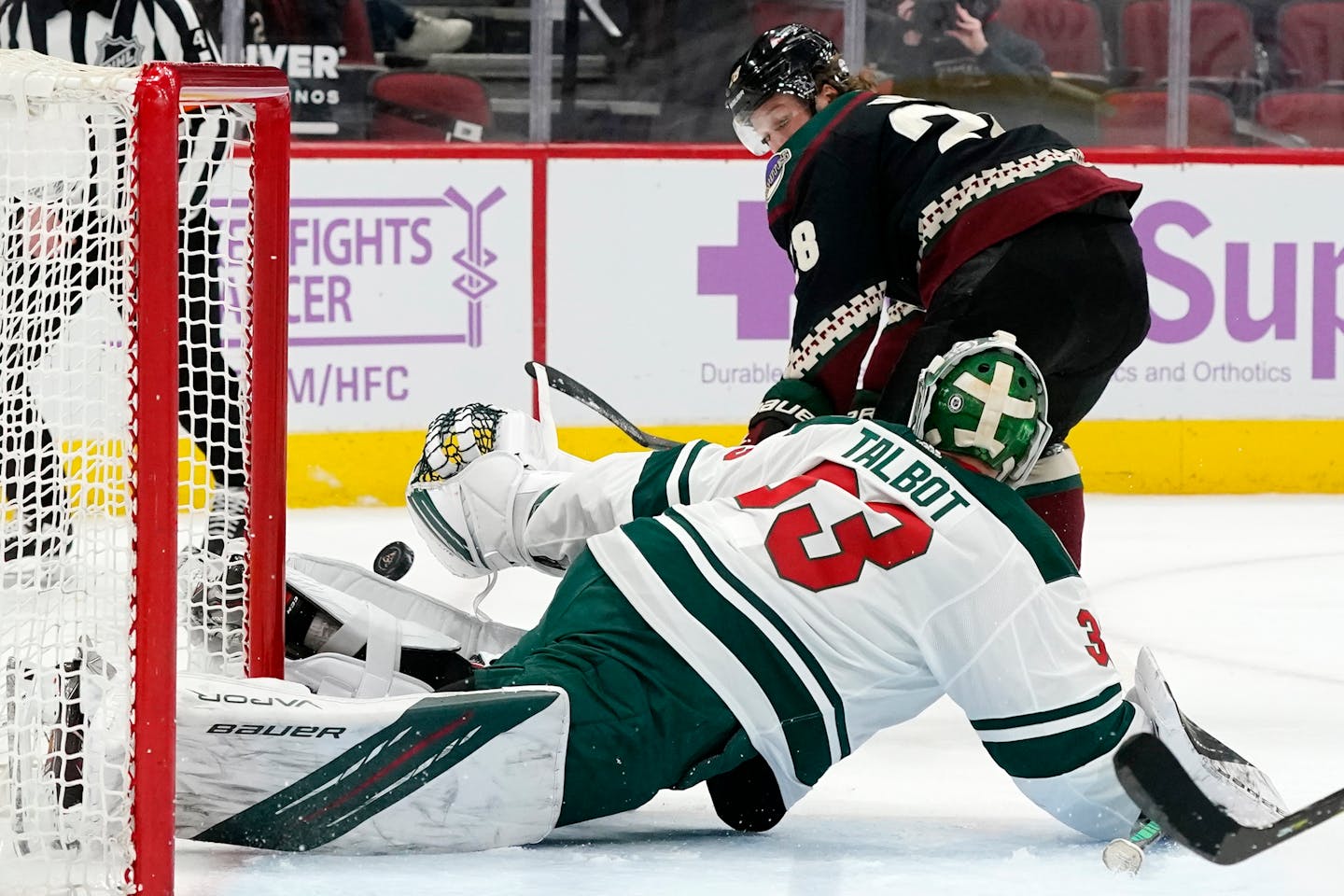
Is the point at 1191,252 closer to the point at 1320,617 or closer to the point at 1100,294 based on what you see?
the point at 1320,617

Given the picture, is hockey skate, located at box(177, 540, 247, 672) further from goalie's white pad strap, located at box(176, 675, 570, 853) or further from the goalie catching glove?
goalie's white pad strap, located at box(176, 675, 570, 853)

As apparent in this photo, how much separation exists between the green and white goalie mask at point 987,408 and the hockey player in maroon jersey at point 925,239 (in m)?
0.53

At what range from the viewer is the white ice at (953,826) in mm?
1758

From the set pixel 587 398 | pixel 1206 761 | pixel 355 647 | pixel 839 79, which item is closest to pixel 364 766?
pixel 355 647

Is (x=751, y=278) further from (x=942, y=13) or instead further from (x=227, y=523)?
(x=227, y=523)

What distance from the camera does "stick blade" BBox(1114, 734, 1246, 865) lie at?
166cm

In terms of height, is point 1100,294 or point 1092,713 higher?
point 1100,294

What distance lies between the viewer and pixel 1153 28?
502 cm

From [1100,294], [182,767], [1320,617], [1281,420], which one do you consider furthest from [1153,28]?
[182,767]

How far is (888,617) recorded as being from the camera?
1.81 meters

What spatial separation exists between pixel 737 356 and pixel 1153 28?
4.71 feet

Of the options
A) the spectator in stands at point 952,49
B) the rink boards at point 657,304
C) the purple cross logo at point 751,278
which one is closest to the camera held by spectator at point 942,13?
the spectator in stands at point 952,49

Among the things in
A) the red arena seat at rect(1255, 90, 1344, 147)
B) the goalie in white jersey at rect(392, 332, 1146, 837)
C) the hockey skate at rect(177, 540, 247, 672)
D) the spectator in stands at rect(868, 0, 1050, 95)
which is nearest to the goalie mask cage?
the hockey skate at rect(177, 540, 247, 672)

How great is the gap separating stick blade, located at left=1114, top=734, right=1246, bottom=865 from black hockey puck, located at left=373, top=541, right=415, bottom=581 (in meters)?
1.13
